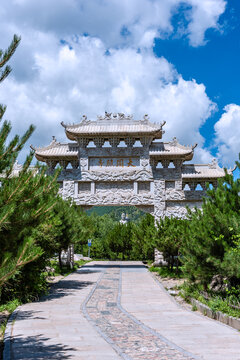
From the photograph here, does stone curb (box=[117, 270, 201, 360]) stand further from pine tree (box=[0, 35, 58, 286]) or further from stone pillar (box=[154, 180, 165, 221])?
stone pillar (box=[154, 180, 165, 221])

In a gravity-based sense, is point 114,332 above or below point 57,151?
below

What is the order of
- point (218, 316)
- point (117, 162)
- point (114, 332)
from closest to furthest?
point (114, 332) → point (218, 316) → point (117, 162)

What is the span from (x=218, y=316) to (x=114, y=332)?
2.54 m

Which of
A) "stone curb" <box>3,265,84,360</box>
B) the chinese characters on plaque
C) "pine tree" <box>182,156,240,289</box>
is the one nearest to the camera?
"stone curb" <box>3,265,84,360</box>

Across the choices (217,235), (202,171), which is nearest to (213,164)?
(202,171)

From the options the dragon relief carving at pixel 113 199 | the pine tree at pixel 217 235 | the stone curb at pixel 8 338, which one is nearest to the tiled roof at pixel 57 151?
the dragon relief carving at pixel 113 199

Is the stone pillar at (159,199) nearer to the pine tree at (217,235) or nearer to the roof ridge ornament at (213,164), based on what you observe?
the roof ridge ornament at (213,164)

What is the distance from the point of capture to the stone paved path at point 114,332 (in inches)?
191

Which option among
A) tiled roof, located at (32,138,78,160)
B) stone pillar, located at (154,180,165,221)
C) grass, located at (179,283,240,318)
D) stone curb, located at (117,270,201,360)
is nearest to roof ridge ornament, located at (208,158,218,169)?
stone pillar, located at (154,180,165,221)

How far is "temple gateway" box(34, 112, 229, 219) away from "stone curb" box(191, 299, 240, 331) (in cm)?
1046

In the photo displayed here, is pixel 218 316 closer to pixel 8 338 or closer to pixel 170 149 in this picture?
pixel 8 338

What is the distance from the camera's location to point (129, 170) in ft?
63.5

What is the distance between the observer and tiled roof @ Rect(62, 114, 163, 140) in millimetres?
19328

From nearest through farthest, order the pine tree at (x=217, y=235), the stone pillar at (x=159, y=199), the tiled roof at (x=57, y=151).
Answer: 1. the pine tree at (x=217, y=235)
2. the stone pillar at (x=159, y=199)
3. the tiled roof at (x=57, y=151)
